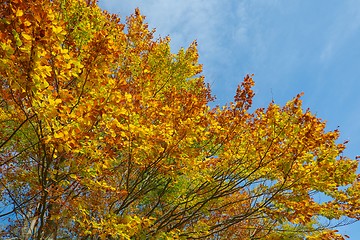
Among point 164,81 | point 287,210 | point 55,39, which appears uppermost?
point 164,81

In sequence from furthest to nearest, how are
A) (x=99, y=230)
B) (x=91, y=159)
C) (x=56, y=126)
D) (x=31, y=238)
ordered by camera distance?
(x=31, y=238), (x=99, y=230), (x=91, y=159), (x=56, y=126)

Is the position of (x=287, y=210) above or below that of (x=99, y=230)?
above

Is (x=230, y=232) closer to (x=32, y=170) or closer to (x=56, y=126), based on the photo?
(x=32, y=170)

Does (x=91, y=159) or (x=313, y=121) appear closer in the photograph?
(x=91, y=159)

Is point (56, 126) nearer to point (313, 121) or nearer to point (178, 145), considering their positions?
point (178, 145)

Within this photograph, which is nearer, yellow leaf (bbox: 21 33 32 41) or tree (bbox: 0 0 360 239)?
yellow leaf (bbox: 21 33 32 41)

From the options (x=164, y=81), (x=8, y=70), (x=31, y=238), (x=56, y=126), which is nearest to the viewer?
(x=8, y=70)

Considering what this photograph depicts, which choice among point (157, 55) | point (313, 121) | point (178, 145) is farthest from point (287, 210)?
point (157, 55)

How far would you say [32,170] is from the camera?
219 inches

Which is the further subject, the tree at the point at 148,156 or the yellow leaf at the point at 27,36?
the tree at the point at 148,156

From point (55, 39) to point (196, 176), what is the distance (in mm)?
3409

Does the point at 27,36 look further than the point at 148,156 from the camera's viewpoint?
No

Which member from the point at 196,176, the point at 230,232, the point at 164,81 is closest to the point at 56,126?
the point at 196,176

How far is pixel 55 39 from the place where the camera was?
274 centimetres
